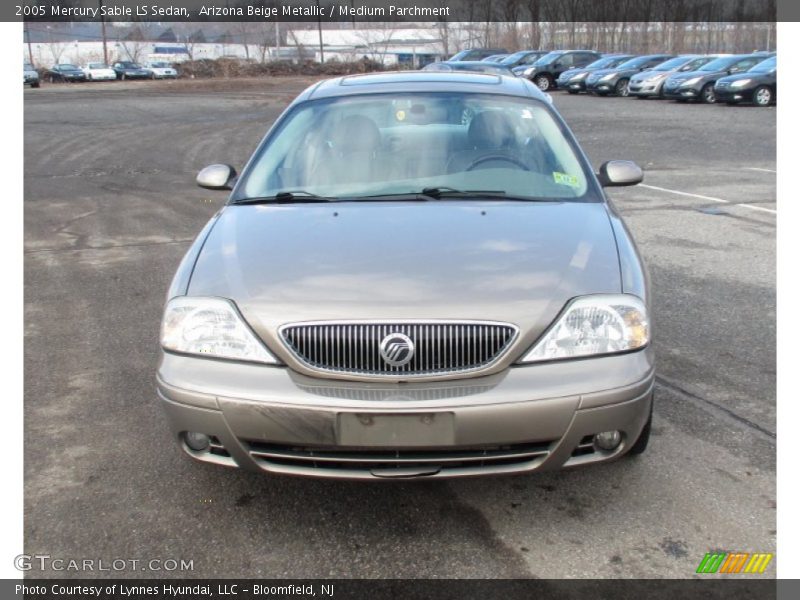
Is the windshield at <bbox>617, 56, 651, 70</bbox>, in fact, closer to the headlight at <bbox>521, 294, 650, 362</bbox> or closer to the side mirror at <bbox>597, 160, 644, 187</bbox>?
the side mirror at <bbox>597, 160, 644, 187</bbox>

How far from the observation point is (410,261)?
2.93 meters

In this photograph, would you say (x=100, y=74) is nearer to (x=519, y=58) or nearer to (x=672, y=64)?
(x=519, y=58)

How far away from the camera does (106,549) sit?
9.21 feet

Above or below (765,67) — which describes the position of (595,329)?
below

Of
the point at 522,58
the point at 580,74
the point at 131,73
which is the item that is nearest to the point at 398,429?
the point at 580,74

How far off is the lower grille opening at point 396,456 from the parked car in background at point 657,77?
89.3 feet

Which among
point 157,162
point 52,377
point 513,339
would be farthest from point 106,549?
point 157,162

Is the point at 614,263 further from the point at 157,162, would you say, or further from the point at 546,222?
the point at 157,162

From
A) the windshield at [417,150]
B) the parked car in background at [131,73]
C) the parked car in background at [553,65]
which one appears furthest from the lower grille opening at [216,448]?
the parked car in background at [131,73]

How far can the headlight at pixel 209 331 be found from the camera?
2.75m

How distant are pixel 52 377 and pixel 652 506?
128 inches

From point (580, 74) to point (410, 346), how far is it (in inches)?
1263

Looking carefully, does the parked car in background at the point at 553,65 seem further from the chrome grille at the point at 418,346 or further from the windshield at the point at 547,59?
the chrome grille at the point at 418,346

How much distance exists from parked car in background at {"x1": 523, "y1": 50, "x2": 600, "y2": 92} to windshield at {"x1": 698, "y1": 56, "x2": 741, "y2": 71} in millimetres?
9260
